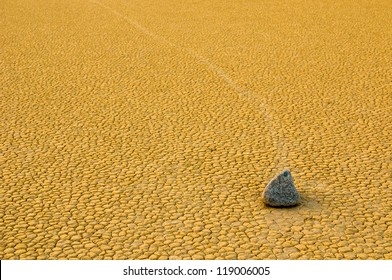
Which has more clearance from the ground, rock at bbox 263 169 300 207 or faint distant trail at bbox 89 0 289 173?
faint distant trail at bbox 89 0 289 173

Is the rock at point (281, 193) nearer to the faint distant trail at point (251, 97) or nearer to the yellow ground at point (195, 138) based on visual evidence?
the yellow ground at point (195, 138)

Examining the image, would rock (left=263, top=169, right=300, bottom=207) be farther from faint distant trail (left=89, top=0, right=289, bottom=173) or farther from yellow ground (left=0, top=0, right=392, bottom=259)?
faint distant trail (left=89, top=0, right=289, bottom=173)

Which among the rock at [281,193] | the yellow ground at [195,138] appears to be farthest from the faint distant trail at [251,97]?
the rock at [281,193]

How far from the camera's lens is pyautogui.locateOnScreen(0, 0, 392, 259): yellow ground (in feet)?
16.6

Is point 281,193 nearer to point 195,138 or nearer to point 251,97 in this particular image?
point 195,138

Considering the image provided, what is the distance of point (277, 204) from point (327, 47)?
5.87 meters

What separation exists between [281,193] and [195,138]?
1833mm

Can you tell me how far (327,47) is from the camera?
35.5ft

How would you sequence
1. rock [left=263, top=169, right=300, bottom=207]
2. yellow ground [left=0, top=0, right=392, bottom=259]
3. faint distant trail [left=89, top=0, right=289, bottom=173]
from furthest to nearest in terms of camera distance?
faint distant trail [left=89, top=0, right=289, bottom=173], rock [left=263, top=169, right=300, bottom=207], yellow ground [left=0, top=0, right=392, bottom=259]

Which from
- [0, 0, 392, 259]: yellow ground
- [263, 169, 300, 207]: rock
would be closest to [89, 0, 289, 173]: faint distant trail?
[0, 0, 392, 259]: yellow ground

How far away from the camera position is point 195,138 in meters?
7.11

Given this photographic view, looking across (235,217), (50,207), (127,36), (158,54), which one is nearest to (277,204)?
(235,217)

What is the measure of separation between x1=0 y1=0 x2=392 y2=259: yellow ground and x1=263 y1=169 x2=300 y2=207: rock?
6 centimetres

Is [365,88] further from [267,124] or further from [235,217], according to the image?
[235,217]
